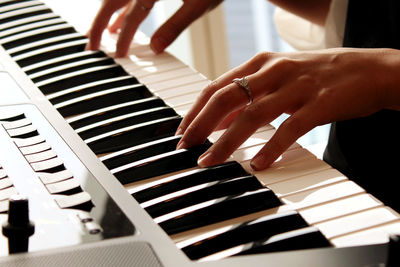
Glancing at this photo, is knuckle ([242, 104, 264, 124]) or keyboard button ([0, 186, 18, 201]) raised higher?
knuckle ([242, 104, 264, 124])

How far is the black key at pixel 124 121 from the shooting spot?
1.07 m

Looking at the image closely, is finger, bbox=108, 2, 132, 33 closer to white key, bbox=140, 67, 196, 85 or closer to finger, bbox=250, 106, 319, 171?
white key, bbox=140, 67, 196, 85

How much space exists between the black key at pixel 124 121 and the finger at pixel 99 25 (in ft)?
1.07

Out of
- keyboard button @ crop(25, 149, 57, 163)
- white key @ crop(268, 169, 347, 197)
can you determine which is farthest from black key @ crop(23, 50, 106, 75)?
white key @ crop(268, 169, 347, 197)

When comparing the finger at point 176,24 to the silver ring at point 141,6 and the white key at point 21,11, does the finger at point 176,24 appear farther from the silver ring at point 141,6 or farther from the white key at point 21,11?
the white key at point 21,11

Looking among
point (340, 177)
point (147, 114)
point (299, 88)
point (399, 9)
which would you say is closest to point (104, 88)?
point (147, 114)

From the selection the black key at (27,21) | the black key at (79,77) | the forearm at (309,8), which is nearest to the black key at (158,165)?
the black key at (79,77)

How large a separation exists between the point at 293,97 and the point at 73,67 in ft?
1.54

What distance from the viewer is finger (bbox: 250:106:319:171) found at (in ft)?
3.07

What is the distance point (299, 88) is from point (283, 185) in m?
0.18

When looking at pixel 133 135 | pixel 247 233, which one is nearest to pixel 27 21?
pixel 133 135

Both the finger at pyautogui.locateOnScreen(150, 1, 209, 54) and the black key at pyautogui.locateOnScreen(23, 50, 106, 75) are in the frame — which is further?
the finger at pyautogui.locateOnScreen(150, 1, 209, 54)

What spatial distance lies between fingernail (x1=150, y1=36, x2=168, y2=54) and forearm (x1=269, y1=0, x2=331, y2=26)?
18.1 inches

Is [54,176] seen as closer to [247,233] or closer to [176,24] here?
[247,233]
